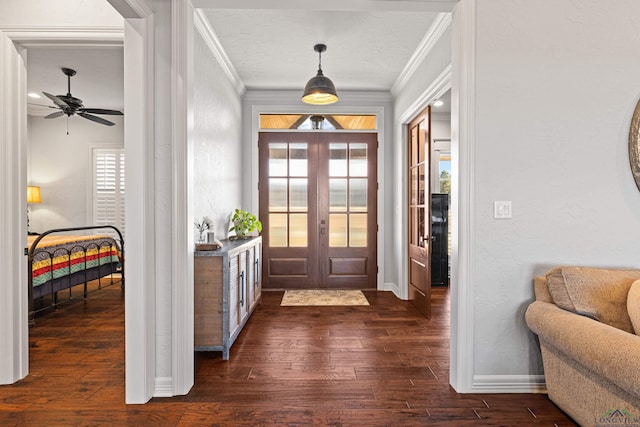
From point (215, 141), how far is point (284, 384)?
2405 mm

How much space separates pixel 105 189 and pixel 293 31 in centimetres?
462

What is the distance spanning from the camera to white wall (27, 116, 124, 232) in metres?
6.39

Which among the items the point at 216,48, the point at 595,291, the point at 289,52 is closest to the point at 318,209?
the point at 289,52

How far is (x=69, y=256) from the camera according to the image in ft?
13.9

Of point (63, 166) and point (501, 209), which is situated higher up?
point (63, 166)

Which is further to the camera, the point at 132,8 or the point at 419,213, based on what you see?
the point at 419,213

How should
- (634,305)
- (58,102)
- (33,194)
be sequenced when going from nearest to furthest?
(634,305) < (58,102) < (33,194)

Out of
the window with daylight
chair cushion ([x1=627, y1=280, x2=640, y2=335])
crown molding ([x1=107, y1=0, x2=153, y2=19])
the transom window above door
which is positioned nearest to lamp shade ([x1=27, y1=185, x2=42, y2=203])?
the window with daylight

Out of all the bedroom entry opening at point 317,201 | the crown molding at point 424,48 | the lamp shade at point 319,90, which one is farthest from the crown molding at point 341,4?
the bedroom entry opening at point 317,201

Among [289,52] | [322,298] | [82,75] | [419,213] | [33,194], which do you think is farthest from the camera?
[33,194]

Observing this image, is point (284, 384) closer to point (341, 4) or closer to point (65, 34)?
point (341, 4)

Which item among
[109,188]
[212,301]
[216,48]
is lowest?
[212,301]

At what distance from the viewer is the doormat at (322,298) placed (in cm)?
461

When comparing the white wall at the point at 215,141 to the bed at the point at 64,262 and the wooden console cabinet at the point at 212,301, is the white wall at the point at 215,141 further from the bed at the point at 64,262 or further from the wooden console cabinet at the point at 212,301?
the bed at the point at 64,262
